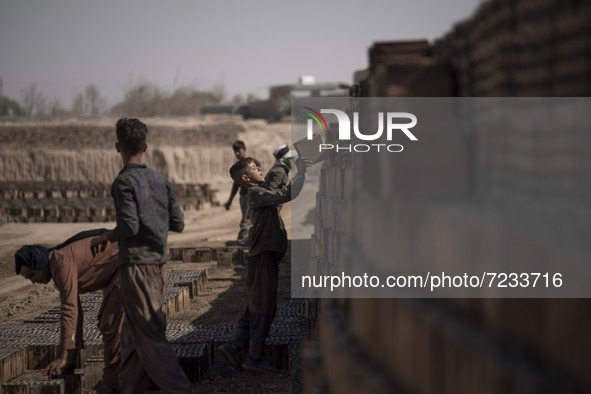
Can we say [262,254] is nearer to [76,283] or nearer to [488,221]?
[76,283]

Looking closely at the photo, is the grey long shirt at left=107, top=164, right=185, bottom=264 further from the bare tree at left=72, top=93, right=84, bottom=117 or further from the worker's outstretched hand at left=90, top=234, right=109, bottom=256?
the bare tree at left=72, top=93, right=84, bottom=117

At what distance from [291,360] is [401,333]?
322cm

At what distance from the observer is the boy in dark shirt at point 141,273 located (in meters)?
4.67

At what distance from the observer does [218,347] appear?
5.86m

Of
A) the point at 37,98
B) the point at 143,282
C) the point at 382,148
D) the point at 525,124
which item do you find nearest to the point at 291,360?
the point at 143,282

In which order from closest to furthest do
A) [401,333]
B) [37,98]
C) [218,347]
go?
1. [401,333]
2. [218,347]
3. [37,98]

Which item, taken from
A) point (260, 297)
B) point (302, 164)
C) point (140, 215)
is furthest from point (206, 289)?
point (140, 215)

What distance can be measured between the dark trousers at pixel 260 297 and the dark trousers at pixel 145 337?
100 centimetres

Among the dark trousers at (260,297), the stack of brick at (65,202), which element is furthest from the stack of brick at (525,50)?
the stack of brick at (65,202)

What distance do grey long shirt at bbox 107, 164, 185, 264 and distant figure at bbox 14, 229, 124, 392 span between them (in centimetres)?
54

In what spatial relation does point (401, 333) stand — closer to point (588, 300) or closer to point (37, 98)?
point (588, 300)

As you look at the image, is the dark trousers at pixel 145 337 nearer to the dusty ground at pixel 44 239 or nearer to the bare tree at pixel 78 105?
the dusty ground at pixel 44 239

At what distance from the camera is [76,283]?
16.7ft

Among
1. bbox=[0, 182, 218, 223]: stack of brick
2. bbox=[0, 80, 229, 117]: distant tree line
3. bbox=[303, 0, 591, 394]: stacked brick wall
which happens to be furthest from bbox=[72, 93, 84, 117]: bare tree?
bbox=[303, 0, 591, 394]: stacked brick wall
